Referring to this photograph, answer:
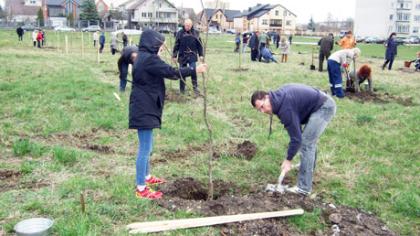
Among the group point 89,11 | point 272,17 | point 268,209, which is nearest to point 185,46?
point 268,209

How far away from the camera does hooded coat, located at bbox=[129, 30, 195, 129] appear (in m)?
4.24

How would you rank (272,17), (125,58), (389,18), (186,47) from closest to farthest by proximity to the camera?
1. (125,58)
2. (186,47)
3. (389,18)
4. (272,17)

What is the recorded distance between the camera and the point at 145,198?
177 inches

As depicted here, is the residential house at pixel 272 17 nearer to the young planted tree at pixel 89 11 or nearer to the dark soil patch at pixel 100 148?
the young planted tree at pixel 89 11

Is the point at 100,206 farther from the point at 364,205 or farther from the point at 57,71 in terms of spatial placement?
the point at 57,71

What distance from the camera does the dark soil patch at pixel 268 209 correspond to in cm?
396

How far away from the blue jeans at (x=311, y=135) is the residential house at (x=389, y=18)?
8588 cm

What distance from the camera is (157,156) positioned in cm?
607

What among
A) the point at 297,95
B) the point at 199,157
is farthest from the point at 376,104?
the point at 297,95

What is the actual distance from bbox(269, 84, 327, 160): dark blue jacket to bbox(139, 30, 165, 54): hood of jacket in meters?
1.26

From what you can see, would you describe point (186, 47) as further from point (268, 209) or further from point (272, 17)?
point (272, 17)

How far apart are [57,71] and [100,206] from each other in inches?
427

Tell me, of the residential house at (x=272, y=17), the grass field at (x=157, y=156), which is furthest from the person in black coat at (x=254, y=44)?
the residential house at (x=272, y=17)

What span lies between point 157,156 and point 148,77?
2.06 meters
